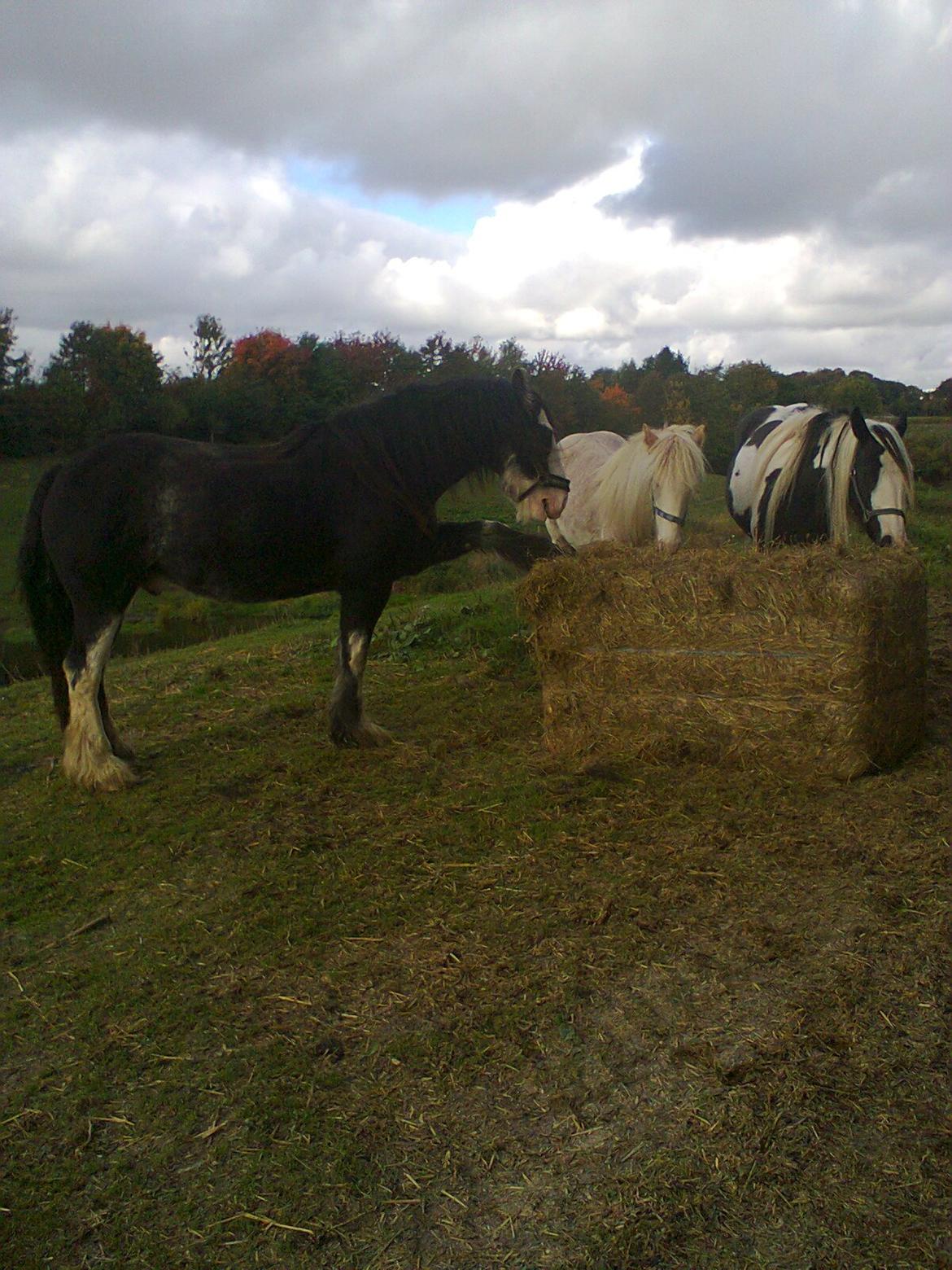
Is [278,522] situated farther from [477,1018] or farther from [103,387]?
[103,387]

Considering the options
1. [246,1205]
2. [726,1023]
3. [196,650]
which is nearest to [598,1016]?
[726,1023]

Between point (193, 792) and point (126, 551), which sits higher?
point (126, 551)

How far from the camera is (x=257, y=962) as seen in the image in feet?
10.3

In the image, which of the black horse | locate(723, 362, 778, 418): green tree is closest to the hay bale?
the black horse

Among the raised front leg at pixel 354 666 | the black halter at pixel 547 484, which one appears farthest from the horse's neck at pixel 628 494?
the raised front leg at pixel 354 666

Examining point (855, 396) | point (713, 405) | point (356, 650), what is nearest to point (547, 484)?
point (356, 650)

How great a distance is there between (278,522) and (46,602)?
4.79ft

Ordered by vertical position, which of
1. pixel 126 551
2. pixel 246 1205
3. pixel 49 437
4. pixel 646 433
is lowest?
pixel 246 1205

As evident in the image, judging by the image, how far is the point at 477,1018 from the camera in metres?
2.74

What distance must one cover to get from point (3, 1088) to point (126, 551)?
2.97 metres

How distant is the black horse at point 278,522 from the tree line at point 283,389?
13371 mm

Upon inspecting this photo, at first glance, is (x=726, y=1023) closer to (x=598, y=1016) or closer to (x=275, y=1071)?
(x=598, y=1016)

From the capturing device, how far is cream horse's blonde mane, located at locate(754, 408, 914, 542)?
5648mm

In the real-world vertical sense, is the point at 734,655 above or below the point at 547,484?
below
